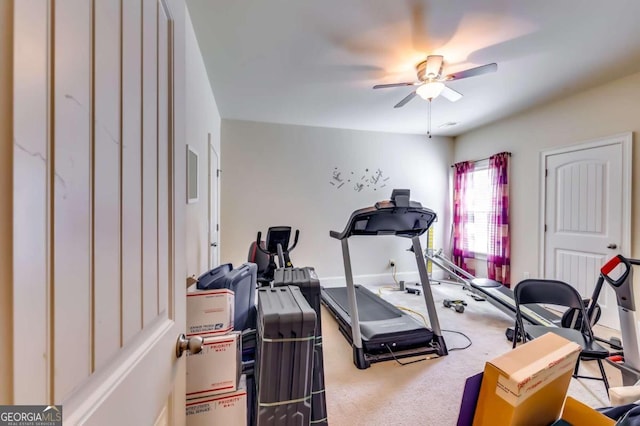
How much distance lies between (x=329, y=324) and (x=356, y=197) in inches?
87.2

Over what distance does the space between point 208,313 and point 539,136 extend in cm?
424

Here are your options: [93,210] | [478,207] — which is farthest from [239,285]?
[478,207]

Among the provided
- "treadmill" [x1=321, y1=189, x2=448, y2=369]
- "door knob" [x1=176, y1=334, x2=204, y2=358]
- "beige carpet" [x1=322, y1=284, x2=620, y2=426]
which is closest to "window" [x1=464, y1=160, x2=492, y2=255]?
"beige carpet" [x1=322, y1=284, x2=620, y2=426]

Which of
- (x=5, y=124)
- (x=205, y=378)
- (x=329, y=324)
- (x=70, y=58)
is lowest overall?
(x=329, y=324)

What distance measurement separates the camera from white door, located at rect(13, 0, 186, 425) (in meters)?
0.33

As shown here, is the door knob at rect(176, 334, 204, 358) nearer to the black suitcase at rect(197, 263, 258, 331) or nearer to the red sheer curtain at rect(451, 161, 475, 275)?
the black suitcase at rect(197, 263, 258, 331)

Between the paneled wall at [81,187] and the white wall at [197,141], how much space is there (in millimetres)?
1384

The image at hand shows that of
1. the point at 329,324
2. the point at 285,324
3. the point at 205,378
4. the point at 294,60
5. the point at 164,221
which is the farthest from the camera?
the point at 329,324

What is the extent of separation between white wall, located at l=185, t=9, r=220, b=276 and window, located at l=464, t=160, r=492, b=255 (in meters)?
4.01

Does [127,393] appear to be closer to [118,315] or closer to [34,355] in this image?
[118,315]

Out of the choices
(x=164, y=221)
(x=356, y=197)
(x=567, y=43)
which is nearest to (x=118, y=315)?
(x=164, y=221)

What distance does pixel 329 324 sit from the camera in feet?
10.3

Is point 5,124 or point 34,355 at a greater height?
point 5,124

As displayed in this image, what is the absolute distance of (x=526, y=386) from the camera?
2.30ft
